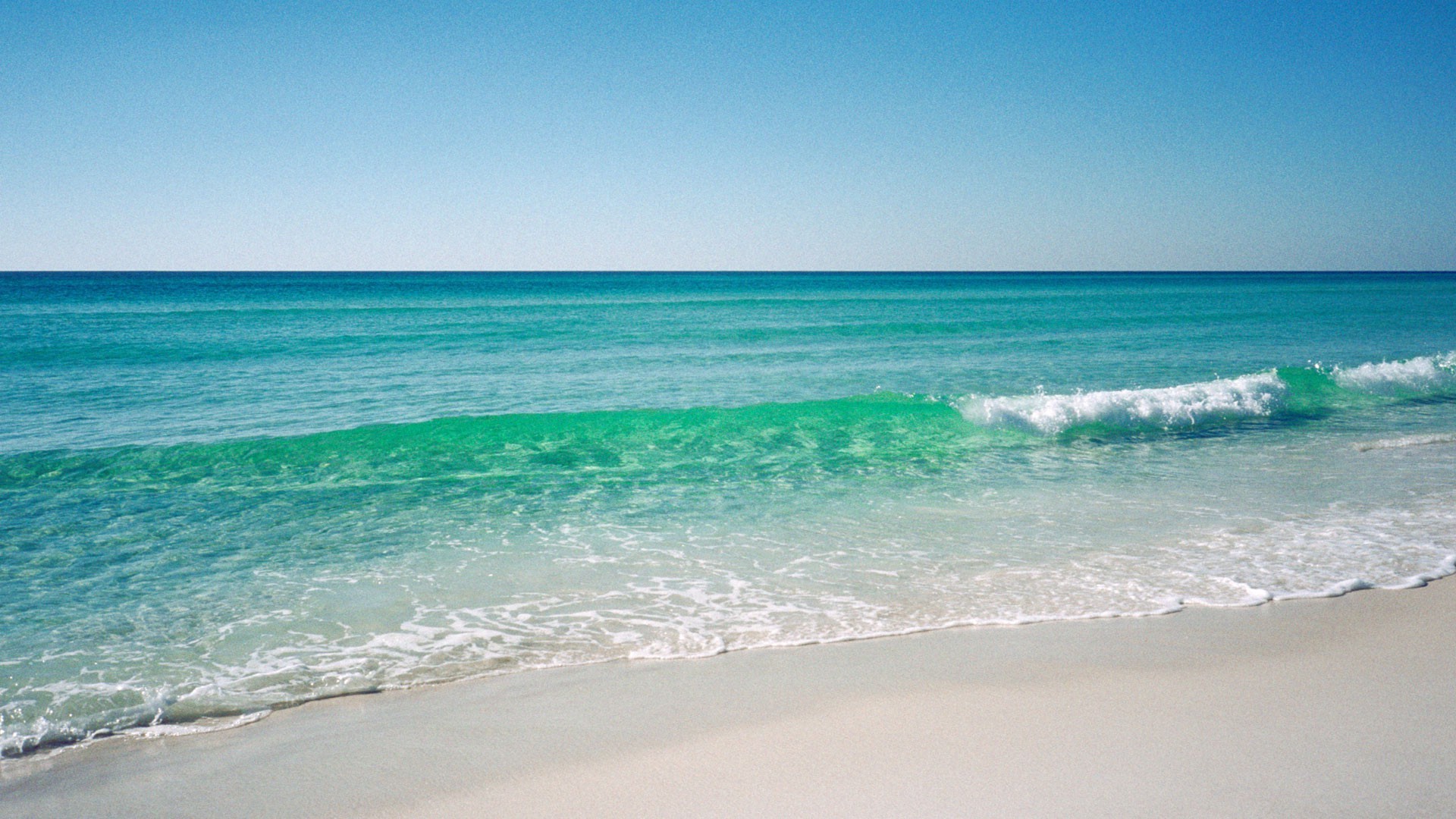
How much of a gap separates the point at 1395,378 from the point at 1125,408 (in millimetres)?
8285

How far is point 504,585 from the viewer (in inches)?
235

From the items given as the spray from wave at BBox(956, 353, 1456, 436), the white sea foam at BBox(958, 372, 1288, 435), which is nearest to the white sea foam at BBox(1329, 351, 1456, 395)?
the spray from wave at BBox(956, 353, 1456, 436)

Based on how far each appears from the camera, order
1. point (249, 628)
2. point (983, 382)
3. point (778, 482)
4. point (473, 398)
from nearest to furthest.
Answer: point (249, 628) → point (778, 482) → point (473, 398) → point (983, 382)

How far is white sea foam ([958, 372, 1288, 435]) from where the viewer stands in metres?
12.8

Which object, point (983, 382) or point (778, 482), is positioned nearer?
point (778, 482)

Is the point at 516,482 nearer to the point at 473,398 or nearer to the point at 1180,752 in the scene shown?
the point at 473,398

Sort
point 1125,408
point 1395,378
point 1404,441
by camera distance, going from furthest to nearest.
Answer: point 1395,378 < point 1125,408 < point 1404,441

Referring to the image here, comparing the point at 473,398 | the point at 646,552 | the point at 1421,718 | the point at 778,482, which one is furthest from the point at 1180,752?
the point at 473,398

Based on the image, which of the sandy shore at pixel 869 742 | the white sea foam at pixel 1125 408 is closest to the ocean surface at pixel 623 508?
the white sea foam at pixel 1125 408

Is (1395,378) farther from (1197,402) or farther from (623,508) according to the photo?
(623,508)

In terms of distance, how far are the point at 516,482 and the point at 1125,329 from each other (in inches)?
1061

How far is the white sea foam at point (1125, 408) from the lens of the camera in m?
12.8

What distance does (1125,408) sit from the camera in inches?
520

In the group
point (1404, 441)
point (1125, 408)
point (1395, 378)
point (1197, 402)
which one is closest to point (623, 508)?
point (1125, 408)
